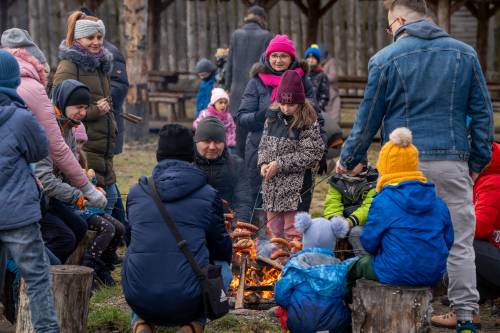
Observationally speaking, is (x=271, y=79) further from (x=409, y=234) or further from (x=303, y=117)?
(x=409, y=234)

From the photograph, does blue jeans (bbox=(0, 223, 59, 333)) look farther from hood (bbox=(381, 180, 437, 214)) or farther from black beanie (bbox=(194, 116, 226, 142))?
black beanie (bbox=(194, 116, 226, 142))

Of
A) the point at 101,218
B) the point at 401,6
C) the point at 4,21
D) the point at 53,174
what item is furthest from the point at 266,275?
the point at 4,21

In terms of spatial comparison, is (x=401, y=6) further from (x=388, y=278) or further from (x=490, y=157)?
(x=388, y=278)

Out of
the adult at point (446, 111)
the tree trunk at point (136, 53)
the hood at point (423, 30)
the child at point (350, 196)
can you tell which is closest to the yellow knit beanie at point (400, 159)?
the adult at point (446, 111)

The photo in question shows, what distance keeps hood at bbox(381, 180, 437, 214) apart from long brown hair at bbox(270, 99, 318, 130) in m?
2.35

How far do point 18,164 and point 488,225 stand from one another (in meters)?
3.20

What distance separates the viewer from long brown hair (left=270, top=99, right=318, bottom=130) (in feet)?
26.6

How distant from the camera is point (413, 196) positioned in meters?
5.76

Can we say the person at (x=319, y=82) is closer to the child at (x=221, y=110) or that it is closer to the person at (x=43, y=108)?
the child at (x=221, y=110)

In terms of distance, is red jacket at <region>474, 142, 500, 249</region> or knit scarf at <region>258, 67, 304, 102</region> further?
knit scarf at <region>258, 67, 304, 102</region>

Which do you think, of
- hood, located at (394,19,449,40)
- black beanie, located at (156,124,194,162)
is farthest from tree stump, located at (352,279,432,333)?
hood, located at (394,19,449,40)

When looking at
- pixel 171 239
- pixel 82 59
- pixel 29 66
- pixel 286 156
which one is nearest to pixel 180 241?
pixel 171 239

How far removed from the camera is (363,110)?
6332 millimetres

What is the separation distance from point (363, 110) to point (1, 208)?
2.25m
